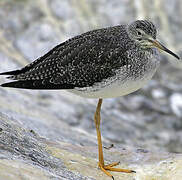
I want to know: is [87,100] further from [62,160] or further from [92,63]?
[62,160]

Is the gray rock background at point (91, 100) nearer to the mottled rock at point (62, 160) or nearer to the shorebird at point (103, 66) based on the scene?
the mottled rock at point (62, 160)

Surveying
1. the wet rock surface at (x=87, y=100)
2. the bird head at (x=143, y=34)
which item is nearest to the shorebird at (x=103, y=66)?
the bird head at (x=143, y=34)

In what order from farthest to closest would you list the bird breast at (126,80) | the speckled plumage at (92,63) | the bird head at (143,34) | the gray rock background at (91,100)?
the gray rock background at (91,100), the bird head at (143,34), the speckled plumage at (92,63), the bird breast at (126,80)

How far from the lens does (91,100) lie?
1526 centimetres

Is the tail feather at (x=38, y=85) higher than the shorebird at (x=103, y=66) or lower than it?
lower

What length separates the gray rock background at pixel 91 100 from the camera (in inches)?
521

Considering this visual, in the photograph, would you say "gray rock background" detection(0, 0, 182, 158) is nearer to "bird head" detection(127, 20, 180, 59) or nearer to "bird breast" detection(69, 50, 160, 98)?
"bird breast" detection(69, 50, 160, 98)

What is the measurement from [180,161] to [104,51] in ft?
8.62

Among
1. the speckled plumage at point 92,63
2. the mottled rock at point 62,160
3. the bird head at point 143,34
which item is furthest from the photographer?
the bird head at point 143,34

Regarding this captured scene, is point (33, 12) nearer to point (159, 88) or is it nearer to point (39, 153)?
point (159, 88)

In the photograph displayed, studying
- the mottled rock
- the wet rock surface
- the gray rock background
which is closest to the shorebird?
the mottled rock

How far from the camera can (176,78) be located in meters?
18.4

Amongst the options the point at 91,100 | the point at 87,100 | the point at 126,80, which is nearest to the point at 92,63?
the point at 126,80

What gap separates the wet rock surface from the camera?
12367 millimetres
